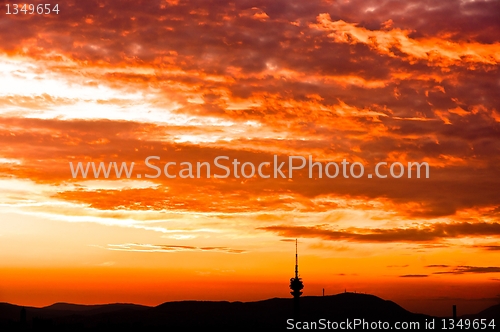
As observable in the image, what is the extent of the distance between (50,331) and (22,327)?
13.9m

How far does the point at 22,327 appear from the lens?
186 m

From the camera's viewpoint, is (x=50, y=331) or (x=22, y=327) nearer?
(x=22, y=327)

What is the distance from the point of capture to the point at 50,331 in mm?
198750
